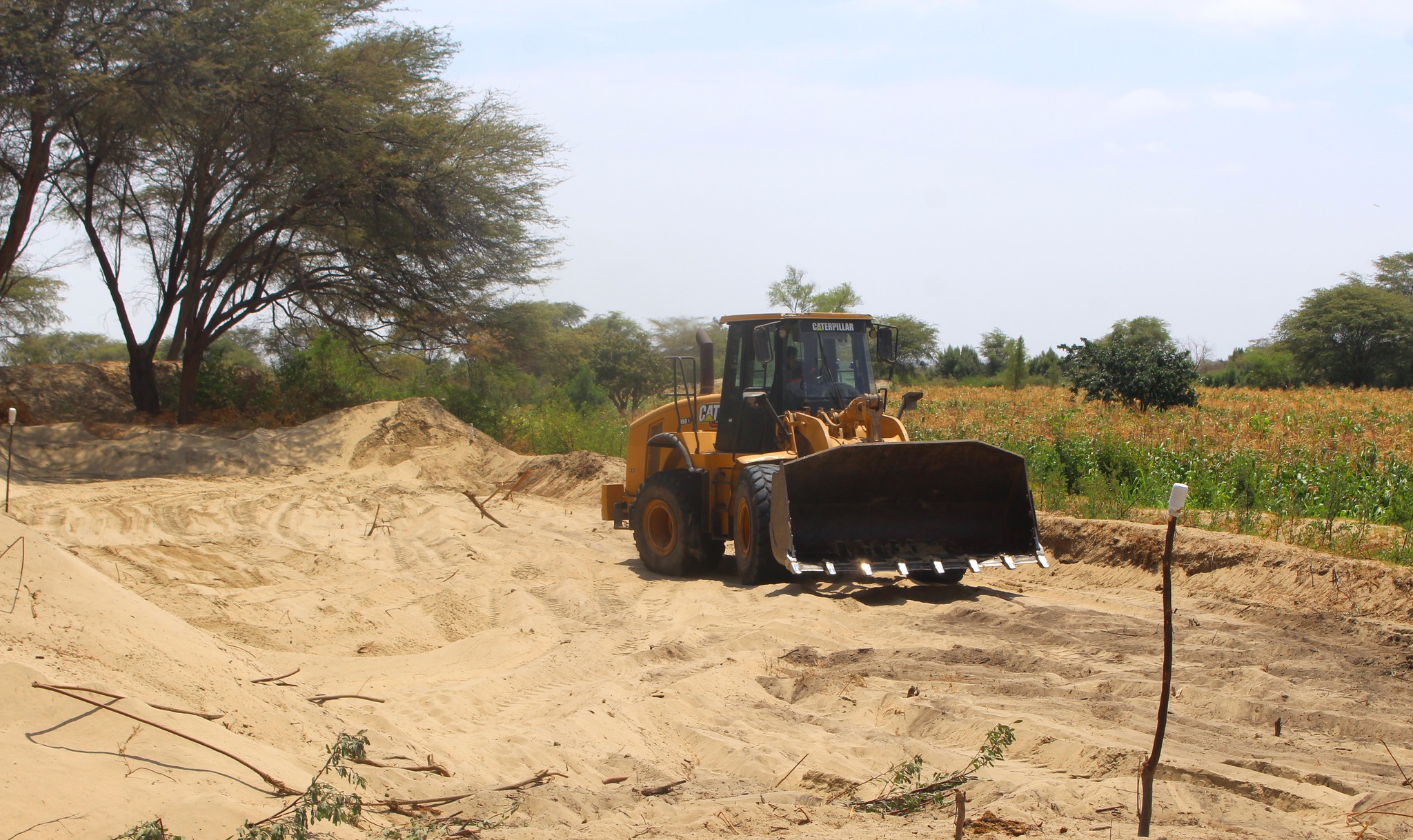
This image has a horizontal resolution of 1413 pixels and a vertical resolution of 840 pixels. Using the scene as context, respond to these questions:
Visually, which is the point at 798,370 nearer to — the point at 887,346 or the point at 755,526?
the point at 887,346

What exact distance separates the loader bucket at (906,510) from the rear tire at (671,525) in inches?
59.6

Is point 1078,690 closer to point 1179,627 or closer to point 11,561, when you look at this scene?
point 1179,627

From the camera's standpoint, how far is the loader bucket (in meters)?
8.45

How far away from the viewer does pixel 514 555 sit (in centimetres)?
1113

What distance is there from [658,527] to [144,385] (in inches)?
607

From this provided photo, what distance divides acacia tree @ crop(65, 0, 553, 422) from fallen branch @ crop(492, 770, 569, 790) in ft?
52.6

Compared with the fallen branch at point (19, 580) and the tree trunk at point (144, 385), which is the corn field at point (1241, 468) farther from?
the tree trunk at point (144, 385)

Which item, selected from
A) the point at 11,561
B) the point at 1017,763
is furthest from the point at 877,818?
the point at 11,561

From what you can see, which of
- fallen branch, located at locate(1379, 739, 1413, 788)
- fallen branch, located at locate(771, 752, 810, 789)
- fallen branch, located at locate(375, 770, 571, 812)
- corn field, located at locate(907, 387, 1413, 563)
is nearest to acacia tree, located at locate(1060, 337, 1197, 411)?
corn field, located at locate(907, 387, 1413, 563)

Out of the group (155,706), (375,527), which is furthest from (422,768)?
(375,527)

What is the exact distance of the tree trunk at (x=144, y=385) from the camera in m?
21.1

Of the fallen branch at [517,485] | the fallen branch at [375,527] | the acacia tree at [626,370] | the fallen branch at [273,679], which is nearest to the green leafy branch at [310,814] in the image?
the fallen branch at [273,679]

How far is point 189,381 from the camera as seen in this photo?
21.1 meters

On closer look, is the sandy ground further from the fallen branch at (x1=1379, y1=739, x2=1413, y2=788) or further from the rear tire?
the rear tire
